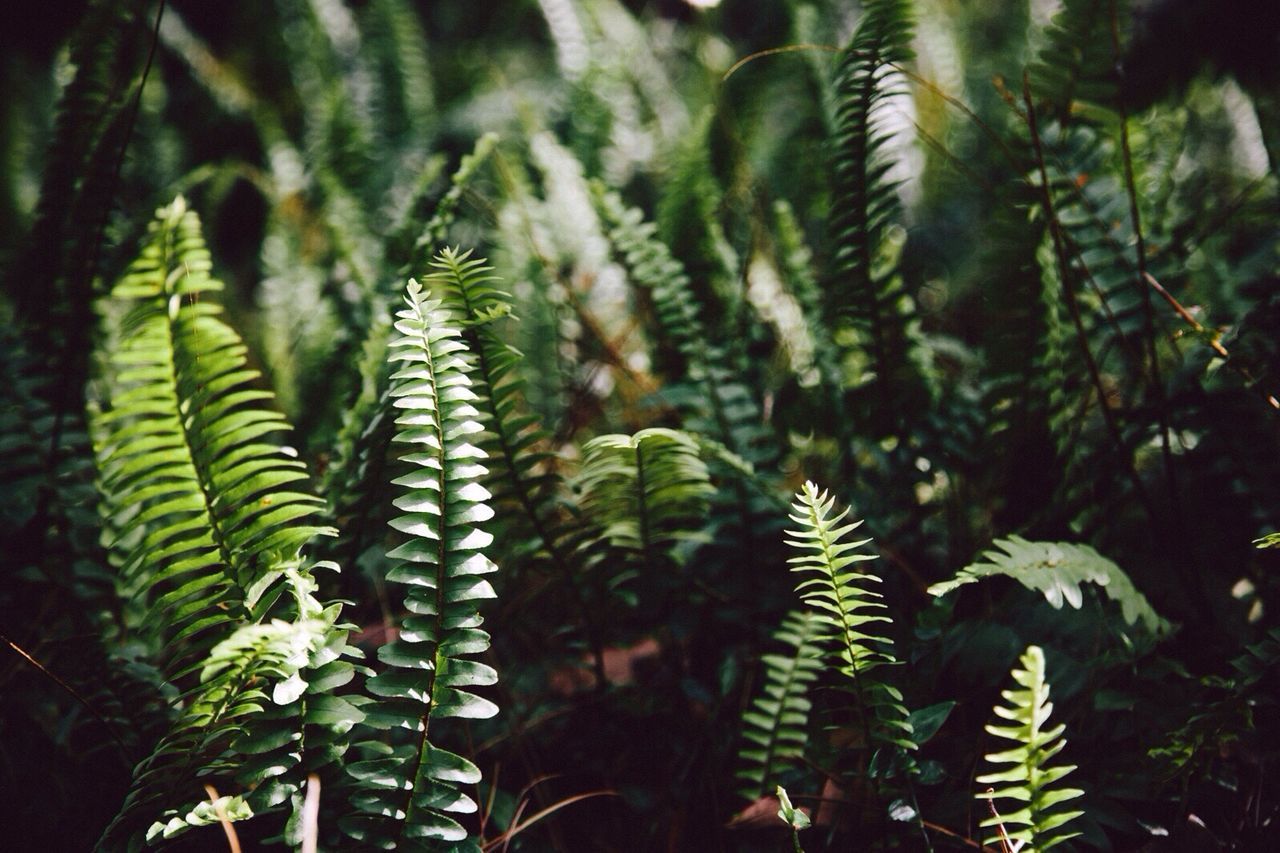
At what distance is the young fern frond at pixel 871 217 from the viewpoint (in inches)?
35.3

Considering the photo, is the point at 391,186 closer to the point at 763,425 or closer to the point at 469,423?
the point at 763,425

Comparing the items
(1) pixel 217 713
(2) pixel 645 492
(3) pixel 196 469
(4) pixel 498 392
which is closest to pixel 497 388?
(4) pixel 498 392

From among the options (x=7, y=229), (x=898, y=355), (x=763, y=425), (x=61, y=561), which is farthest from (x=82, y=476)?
(x=898, y=355)

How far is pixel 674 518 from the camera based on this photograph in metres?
1.01

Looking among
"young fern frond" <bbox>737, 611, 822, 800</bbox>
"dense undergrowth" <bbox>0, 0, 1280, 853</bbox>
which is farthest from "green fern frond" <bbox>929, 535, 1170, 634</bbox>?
"young fern frond" <bbox>737, 611, 822, 800</bbox>

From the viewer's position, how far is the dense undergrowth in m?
0.66

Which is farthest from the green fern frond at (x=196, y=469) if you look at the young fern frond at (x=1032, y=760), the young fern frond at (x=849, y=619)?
the young fern frond at (x=1032, y=760)

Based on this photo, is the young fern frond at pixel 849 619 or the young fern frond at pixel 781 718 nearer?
the young fern frond at pixel 849 619

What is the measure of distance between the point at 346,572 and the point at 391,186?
1.41 metres

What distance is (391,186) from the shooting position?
199cm

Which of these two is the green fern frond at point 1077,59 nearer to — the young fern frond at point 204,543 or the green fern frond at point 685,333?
the green fern frond at point 685,333

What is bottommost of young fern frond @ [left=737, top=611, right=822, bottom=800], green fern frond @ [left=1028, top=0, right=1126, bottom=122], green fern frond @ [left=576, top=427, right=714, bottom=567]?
young fern frond @ [left=737, top=611, right=822, bottom=800]

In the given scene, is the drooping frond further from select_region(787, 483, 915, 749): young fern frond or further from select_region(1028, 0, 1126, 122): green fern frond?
select_region(1028, 0, 1126, 122): green fern frond

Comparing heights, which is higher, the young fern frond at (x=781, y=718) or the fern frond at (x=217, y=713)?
the fern frond at (x=217, y=713)
